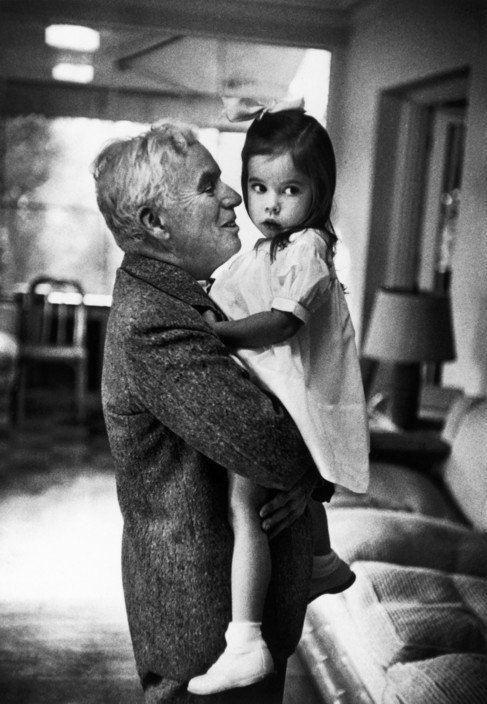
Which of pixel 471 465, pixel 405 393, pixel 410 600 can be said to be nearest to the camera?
pixel 410 600

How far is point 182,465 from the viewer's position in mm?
850

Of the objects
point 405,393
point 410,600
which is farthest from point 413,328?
point 410,600

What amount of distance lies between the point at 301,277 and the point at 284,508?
0.22m

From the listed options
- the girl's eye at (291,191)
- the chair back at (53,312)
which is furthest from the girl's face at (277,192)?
the chair back at (53,312)

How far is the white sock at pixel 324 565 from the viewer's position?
3.27 ft

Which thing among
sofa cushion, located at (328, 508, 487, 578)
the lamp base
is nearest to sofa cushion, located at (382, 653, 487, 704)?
sofa cushion, located at (328, 508, 487, 578)

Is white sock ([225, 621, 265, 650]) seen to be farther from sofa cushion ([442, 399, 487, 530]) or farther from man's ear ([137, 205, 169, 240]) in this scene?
sofa cushion ([442, 399, 487, 530])

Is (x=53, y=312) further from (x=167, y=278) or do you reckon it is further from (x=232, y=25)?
(x=167, y=278)

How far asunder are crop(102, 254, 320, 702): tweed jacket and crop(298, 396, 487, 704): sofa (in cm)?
65

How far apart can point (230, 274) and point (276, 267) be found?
0.15ft

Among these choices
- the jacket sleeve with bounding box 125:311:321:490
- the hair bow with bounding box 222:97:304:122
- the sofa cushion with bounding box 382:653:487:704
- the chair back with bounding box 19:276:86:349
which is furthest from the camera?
the chair back with bounding box 19:276:86:349

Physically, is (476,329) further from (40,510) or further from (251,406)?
(251,406)

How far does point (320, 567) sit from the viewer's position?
1.00 meters

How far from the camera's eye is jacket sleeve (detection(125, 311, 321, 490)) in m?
0.78
